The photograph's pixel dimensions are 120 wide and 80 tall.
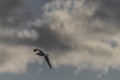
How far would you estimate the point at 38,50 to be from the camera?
19350 centimetres

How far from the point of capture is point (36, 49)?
188 metres

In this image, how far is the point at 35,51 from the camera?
191m

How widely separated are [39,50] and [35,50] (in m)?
7.22

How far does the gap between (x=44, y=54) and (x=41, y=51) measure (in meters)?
2.96

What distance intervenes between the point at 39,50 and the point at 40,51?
2979mm

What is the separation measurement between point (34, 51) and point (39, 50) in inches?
224

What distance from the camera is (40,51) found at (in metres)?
197

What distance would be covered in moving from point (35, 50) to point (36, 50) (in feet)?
5.14

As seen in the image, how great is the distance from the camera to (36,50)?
189 m

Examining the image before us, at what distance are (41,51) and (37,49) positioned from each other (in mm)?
7489

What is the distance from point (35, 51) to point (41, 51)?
8178 mm

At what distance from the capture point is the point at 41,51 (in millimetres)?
198625

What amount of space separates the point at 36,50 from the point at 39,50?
566 cm
